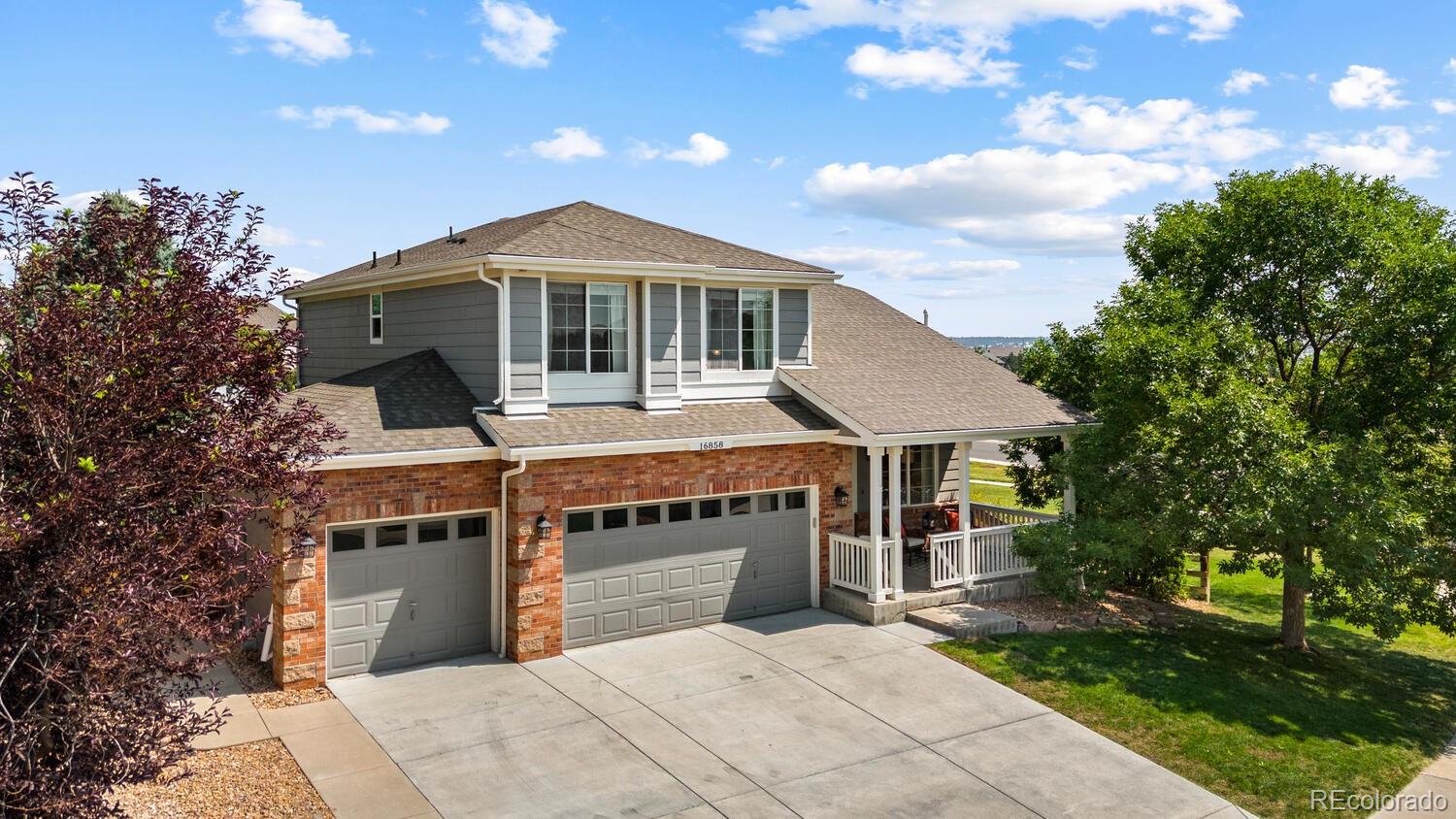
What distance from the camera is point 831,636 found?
1325cm

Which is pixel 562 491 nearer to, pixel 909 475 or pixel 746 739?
pixel 746 739

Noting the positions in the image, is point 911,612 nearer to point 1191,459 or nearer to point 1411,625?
point 1191,459

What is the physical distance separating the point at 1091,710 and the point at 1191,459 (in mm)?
4198

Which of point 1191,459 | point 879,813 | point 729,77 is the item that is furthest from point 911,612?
point 729,77

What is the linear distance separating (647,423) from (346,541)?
4107mm

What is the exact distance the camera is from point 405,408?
1230 centimetres

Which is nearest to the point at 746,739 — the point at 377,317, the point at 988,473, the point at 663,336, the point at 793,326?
the point at 663,336

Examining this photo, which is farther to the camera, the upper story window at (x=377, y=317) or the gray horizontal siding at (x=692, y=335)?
the upper story window at (x=377, y=317)

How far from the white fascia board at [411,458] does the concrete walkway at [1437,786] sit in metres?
10.1

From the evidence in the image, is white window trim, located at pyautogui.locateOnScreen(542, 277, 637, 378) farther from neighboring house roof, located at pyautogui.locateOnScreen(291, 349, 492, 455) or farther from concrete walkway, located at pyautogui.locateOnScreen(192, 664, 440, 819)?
concrete walkway, located at pyautogui.locateOnScreen(192, 664, 440, 819)

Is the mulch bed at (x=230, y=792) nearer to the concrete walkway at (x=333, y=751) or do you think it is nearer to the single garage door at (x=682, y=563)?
the concrete walkway at (x=333, y=751)

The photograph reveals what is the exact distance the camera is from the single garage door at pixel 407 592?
1132 centimetres

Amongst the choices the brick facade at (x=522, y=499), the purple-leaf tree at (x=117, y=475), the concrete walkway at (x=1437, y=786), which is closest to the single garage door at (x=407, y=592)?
the brick facade at (x=522, y=499)

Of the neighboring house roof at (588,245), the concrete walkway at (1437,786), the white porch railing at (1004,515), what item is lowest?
the concrete walkway at (1437,786)
